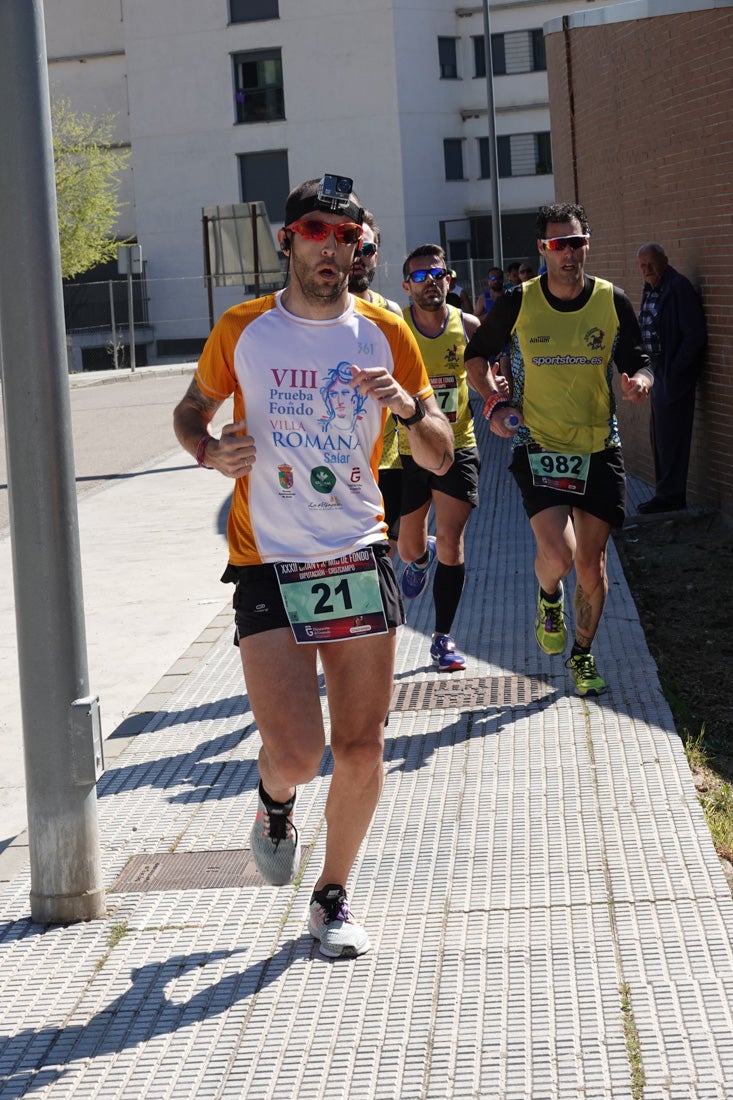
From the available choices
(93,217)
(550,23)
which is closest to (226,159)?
(93,217)

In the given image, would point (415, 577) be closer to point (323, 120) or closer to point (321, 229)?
point (321, 229)

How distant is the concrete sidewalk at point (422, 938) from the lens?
3.67m

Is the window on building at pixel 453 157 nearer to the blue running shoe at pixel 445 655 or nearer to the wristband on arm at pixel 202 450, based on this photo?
the blue running shoe at pixel 445 655

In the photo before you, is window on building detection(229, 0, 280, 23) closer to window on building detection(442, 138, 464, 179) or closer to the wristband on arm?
window on building detection(442, 138, 464, 179)

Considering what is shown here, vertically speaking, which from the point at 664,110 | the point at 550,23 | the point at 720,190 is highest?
the point at 550,23

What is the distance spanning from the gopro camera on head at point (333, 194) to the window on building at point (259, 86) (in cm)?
5172

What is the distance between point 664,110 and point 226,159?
4447cm

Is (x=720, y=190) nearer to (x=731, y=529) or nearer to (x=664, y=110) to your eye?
(x=664, y=110)

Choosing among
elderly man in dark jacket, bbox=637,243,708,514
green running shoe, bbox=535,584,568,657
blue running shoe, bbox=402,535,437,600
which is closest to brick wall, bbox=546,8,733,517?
elderly man in dark jacket, bbox=637,243,708,514

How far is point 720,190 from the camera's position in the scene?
11.0 metres

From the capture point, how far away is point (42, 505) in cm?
459

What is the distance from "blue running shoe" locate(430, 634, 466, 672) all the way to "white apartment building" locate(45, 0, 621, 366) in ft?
145

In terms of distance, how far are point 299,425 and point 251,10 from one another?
53.4 metres

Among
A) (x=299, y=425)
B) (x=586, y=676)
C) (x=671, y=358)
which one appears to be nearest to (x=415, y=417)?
(x=299, y=425)
